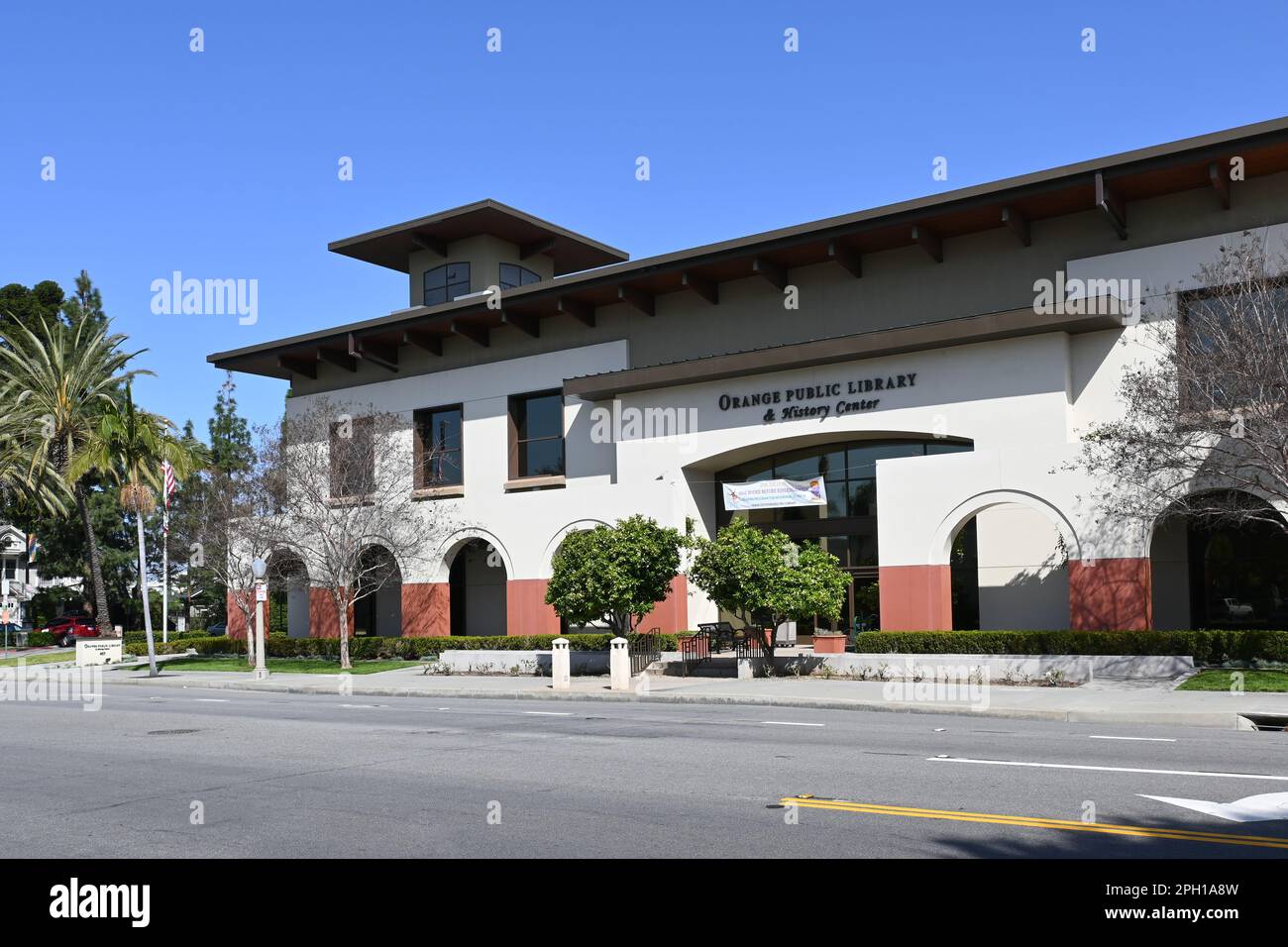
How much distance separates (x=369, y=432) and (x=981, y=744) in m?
25.3

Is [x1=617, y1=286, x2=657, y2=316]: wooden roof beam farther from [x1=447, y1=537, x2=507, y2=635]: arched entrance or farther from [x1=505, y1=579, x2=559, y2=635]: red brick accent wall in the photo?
[x1=447, y1=537, x2=507, y2=635]: arched entrance

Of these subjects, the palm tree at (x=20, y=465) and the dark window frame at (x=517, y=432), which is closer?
the dark window frame at (x=517, y=432)

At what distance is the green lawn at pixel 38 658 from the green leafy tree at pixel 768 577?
28.3m

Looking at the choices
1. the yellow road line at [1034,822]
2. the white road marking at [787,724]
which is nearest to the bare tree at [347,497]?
the white road marking at [787,724]

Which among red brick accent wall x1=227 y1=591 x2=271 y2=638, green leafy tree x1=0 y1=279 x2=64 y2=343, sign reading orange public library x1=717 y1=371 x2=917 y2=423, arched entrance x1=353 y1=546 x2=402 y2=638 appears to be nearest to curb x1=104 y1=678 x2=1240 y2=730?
arched entrance x1=353 y1=546 x2=402 y2=638

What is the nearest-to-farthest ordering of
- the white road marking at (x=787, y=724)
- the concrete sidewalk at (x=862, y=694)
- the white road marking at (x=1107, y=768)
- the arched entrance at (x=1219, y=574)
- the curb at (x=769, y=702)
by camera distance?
the white road marking at (x=1107, y=768)
the curb at (x=769, y=702)
the white road marking at (x=787, y=724)
the concrete sidewalk at (x=862, y=694)
the arched entrance at (x=1219, y=574)

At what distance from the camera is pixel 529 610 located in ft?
112

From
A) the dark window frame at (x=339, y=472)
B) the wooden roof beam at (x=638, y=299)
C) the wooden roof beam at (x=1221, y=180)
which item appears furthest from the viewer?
the dark window frame at (x=339, y=472)

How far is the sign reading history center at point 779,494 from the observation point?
101ft

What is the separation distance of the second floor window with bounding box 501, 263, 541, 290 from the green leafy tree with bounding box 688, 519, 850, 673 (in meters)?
17.9

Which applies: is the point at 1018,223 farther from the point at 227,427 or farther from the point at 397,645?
the point at 227,427

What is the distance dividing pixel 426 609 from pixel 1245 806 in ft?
98.2

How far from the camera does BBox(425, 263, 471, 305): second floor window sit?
39938 millimetres

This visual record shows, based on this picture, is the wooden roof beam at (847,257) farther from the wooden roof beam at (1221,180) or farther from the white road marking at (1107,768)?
the white road marking at (1107,768)
